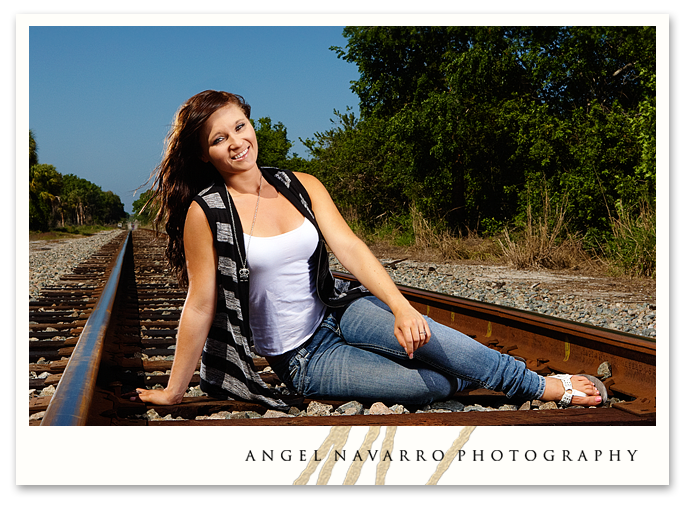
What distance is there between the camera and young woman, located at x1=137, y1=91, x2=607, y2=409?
1.87 m

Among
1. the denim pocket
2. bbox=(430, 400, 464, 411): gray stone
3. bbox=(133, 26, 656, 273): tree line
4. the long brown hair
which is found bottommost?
bbox=(430, 400, 464, 411): gray stone

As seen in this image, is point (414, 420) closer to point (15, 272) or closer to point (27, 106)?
point (15, 272)

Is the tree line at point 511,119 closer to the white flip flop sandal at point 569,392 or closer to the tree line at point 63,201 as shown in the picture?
the white flip flop sandal at point 569,392

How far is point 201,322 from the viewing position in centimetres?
188

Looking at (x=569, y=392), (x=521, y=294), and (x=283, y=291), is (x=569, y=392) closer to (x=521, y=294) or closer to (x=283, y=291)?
(x=283, y=291)

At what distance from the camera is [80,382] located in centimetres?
197

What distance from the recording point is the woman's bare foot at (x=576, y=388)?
6.64ft

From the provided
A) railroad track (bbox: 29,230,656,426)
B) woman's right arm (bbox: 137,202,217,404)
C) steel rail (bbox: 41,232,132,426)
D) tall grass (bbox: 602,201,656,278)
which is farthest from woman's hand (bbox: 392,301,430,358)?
tall grass (bbox: 602,201,656,278)

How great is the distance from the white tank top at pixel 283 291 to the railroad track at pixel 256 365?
23 centimetres

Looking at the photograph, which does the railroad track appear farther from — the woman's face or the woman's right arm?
the woman's face

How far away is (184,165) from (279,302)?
57 centimetres

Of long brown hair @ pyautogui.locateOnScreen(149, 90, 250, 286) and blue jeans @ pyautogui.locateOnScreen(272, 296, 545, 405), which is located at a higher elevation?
long brown hair @ pyautogui.locateOnScreen(149, 90, 250, 286)
